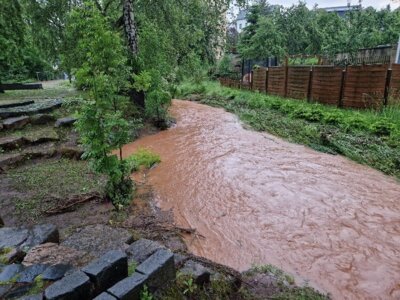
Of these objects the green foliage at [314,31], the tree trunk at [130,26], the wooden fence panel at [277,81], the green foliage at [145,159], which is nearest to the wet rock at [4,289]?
the green foliage at [145,159]

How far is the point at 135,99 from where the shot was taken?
877 cm

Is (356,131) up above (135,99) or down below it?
below

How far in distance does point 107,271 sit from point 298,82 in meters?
10.6

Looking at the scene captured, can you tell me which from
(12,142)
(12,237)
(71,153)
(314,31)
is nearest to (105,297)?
(12,237)

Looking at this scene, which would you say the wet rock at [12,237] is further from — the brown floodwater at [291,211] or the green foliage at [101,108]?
the brown floodwater at [291,211]

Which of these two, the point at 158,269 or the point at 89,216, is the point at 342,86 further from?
the point at 158,269

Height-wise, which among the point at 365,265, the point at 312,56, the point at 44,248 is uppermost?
the point at 312,56

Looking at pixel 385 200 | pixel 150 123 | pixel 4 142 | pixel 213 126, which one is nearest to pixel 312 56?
pixel 213 126

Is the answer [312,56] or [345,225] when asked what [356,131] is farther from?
[312,56]

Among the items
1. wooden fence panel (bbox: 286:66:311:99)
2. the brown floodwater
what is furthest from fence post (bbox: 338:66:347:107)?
the brown floodwater

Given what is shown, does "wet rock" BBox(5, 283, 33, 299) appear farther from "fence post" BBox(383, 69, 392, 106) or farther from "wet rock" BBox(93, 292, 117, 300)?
"fence post" BBox(383, 69, 392, 106)

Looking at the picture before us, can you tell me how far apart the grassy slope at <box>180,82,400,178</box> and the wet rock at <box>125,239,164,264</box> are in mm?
4594

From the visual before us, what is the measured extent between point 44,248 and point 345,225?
3.24 meters

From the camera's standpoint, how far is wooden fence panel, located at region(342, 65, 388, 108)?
7842 millimetres
